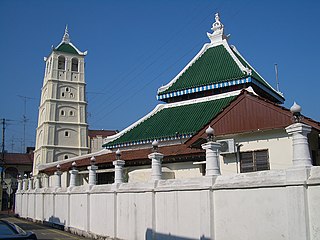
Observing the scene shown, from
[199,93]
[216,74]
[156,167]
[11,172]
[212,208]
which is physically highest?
[216,74]

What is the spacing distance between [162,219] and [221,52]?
13.5 metres

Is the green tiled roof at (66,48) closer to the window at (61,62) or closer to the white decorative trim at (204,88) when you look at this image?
the window at (61,62)

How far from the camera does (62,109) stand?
44094 mm

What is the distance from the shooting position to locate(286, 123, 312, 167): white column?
23.7 feet

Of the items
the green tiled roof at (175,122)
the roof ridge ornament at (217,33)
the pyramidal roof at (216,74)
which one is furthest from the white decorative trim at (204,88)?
the roof ridge ornament at (217,33)

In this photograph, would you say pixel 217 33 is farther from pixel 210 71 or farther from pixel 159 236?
pixel 159 236

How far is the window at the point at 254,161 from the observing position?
12.9 meters

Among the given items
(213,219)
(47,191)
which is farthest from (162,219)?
(47,191)

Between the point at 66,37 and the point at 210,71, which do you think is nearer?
the point at 210,71

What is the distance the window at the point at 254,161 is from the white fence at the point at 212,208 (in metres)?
3.52

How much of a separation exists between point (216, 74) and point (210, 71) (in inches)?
29.4

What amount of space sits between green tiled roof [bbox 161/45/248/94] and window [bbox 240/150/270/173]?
616cm

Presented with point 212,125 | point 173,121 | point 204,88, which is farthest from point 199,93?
point 212,125

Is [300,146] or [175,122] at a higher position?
[175,122]
